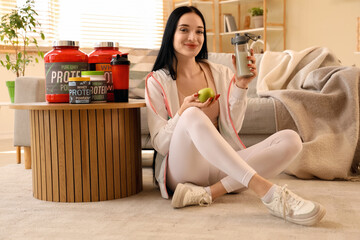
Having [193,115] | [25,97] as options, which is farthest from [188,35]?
[25,97]

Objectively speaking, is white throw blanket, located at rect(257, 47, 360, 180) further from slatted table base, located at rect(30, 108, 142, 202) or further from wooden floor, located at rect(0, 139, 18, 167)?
wooden floor, located at rect(0, 139, 18, 167)

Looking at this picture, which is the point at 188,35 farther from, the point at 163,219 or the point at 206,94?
the point at 163,219

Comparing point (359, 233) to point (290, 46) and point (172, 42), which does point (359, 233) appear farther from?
point (290, 46)

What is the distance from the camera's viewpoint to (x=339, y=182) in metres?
2.31

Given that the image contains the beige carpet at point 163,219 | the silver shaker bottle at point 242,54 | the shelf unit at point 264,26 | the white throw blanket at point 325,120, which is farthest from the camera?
the shelf unit at point 264,26

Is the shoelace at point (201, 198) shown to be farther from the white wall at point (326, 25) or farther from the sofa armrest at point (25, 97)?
the white wall at point (326, 25)

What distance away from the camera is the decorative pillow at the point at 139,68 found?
9.91 feet

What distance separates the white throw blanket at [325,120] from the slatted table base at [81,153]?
98 cm

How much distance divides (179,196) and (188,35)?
2.15 ft

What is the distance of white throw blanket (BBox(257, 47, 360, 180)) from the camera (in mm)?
2367

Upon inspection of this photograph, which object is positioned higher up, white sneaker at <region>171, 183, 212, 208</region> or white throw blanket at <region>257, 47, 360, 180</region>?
white throw blanket at <region>257, 47, 360, 180</region>

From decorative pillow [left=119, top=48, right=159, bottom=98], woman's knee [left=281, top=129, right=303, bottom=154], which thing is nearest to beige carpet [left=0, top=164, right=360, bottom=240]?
woman's knee [left=281, top=129, right=303, bottom=154]

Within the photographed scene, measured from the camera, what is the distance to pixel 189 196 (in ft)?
5.76

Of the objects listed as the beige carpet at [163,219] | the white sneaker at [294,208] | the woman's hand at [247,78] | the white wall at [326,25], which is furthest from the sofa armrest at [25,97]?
the white wall at [326,25]
